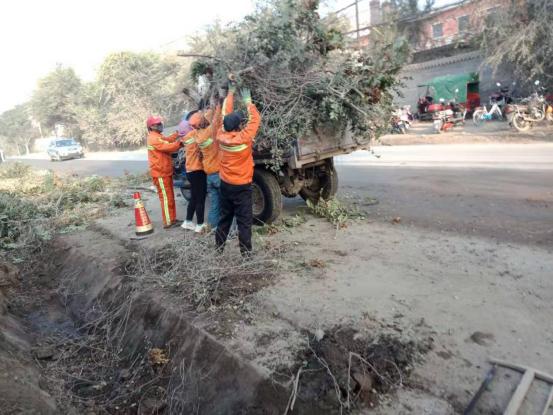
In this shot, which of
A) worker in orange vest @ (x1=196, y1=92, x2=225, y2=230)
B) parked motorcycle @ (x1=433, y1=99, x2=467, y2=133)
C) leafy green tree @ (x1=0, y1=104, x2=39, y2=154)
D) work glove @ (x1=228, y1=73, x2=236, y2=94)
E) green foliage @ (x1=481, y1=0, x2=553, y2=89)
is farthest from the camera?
leafy green tree @ (x1=0, y1=104, x2=39, y2=154)

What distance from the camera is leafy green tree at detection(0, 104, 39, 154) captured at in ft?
212

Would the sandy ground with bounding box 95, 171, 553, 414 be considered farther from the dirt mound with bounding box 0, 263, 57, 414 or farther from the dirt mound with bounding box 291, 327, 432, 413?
the dirt mound with bounding box 0, 263, 57, 414

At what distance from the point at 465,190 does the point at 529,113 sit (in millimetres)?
9713

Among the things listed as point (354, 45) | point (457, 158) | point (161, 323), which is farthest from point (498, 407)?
point (457, 158)

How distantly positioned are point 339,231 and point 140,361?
119 inches

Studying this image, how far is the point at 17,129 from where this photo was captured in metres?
67.6

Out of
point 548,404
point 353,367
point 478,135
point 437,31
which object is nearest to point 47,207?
point 353,367

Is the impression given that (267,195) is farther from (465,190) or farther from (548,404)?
(548,404)

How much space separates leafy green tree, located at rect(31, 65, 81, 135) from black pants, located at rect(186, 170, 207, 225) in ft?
124

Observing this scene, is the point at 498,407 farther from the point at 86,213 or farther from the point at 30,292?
the point at 86,213

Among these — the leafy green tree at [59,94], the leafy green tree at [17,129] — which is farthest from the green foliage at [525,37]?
the leafy green tree at [17,129]

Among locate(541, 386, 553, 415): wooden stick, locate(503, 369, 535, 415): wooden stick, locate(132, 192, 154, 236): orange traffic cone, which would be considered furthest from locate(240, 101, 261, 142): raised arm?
locate(541, 386, 553, 415): wooden stick

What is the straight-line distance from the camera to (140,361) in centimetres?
396

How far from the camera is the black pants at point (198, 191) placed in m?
6.27
